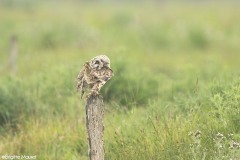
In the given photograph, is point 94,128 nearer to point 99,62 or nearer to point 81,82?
point 81,82

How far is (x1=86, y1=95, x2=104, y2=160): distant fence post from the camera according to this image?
458 centimetres

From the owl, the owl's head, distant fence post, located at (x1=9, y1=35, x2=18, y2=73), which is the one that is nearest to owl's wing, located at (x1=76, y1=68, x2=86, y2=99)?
the owl

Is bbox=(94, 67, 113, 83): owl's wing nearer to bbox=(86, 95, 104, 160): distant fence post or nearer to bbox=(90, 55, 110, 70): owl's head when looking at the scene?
bbox=(90, 55, 110, 70): owl's head

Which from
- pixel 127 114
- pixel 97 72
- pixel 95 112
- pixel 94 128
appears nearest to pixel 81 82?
pixel 97 72

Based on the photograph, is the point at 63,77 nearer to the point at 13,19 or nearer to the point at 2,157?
the point at 2,157

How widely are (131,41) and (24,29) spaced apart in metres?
3.60

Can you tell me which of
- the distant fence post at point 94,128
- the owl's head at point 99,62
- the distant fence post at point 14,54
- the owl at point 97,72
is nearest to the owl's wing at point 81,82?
the owl at point 97,72

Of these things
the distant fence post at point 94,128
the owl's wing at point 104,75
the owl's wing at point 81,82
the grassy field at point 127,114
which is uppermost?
the owl's wing at point 104,75

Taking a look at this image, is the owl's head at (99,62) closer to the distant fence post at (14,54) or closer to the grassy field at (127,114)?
the grassy field at (127,114)

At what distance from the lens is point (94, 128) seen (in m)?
4.59

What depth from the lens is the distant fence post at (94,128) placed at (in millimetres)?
4578

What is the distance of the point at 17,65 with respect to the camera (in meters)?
11.8

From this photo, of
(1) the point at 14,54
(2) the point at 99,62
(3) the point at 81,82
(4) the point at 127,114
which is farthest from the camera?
(1) the point at 14,54

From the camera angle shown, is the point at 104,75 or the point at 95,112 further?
the point at 104,75
